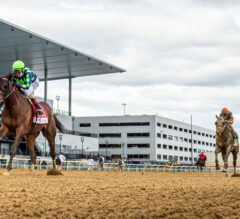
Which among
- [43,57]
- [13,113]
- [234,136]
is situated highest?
[43,57]

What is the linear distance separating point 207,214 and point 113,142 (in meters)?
90.0

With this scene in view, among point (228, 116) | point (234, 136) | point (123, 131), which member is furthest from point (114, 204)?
point (123, 131)

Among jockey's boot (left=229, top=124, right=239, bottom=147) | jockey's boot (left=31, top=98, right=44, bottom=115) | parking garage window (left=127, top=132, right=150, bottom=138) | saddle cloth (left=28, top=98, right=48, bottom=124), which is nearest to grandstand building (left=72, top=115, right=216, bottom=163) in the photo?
parking garage window (left=127, top=132, right=150, bottom=138)

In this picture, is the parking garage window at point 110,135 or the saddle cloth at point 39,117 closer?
the saddle cloth at point 39,117

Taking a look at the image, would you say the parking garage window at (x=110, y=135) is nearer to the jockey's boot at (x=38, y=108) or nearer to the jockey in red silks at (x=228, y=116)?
the jockey in red silks at (x=228, y=116)

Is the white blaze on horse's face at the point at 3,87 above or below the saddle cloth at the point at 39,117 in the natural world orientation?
above

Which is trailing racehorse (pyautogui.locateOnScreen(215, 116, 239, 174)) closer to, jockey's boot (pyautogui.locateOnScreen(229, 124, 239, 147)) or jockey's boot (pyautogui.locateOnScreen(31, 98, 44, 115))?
jockey's boot (pyautogui.locateOnScreen(229, 124, 239, 147))

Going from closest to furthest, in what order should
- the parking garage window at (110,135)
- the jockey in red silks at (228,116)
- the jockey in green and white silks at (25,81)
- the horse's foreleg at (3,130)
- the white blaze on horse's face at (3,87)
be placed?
the white blaze on horse's face at (3,87) < the horse's foreleg at (3,130) < the jockey in green and white silks at (25,81) < the jockey in red silks at (228,116) < the parking garage window at (110,135)

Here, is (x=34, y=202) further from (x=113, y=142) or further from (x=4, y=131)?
(x=113, y=142)

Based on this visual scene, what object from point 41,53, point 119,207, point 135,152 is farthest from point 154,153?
point 119,207

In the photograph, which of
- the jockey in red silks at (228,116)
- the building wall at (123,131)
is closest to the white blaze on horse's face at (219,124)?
the jockey in red silks at (228,116)

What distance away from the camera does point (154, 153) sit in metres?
90.6

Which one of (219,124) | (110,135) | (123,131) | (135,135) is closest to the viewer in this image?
(219,124)

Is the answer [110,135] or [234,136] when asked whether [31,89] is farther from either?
[110,135]
